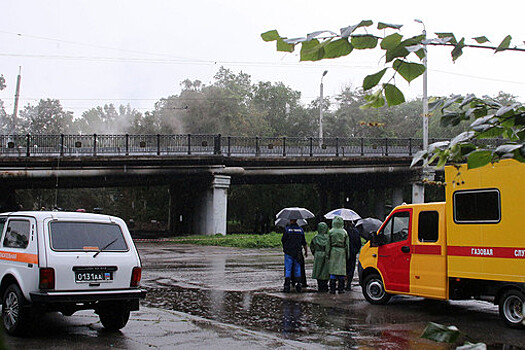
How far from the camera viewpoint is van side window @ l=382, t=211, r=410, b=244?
1272 centimetres

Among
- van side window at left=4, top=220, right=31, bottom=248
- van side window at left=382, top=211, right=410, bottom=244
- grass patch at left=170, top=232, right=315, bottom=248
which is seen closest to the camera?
van side window at left=4, top=220, right=31, bottom=248

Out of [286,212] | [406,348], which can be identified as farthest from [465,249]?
[286,212]

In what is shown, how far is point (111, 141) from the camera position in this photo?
37469 millimetres

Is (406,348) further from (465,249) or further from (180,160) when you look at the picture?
(180,160)

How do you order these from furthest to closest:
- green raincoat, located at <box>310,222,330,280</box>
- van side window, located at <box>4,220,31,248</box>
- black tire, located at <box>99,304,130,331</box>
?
green raincoat, located at <box>310,222,330,280</box> → black tire, located at <box>99,304,130,331</box> → van side window, located at <box>4,220,31,248</box>

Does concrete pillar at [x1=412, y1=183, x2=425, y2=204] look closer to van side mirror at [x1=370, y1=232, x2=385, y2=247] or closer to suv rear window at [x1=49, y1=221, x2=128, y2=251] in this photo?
van side mirror at [x1=370, y1=232, x2=385, y2=247]

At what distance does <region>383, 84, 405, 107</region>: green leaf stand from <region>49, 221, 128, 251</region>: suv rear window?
786 cm

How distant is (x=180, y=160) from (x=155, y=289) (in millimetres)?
22406

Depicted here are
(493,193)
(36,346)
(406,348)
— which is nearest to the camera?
(36,346)

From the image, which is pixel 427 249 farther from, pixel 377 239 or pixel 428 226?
pixel 377 239

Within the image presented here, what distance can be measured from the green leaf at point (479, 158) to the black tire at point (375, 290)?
1143 cm

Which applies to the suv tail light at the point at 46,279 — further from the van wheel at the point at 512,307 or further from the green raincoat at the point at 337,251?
the green raincoat at the point at 337,251

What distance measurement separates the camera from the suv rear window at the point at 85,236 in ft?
30.3

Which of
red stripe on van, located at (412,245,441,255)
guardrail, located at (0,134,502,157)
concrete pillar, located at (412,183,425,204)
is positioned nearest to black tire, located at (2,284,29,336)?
red stripe on van, located at (412,245,441,255)
